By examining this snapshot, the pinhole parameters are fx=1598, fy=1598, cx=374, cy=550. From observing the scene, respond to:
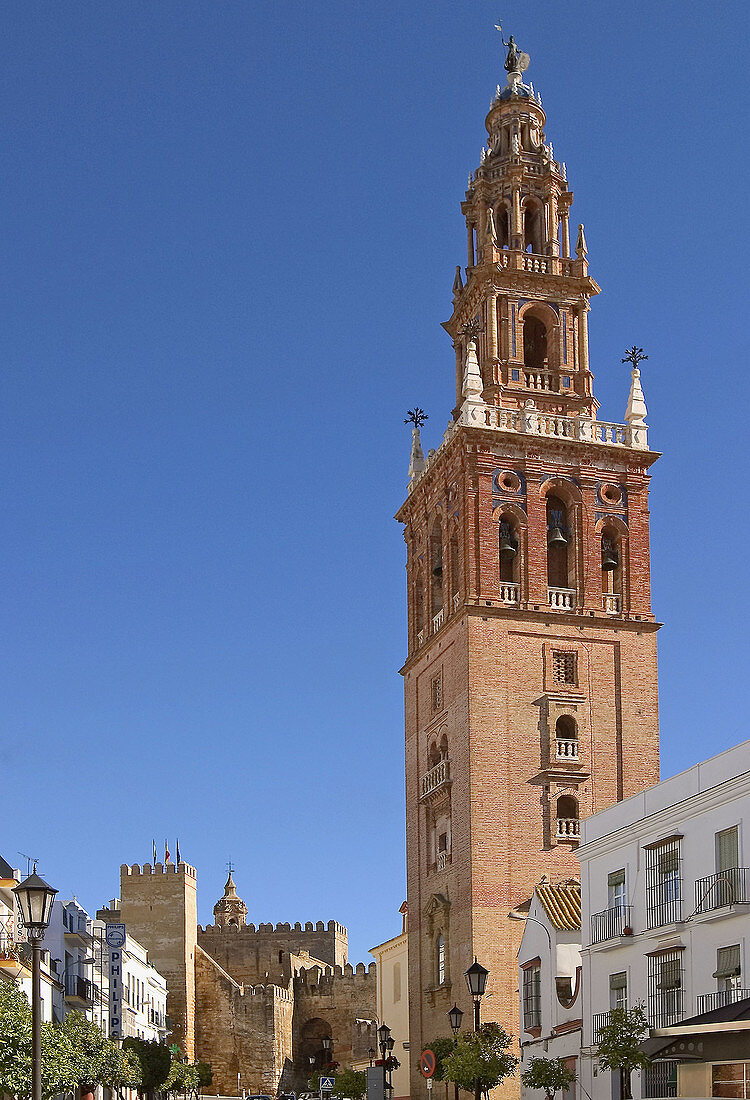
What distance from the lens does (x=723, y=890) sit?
30.2 metres

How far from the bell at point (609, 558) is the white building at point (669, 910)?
18.9m

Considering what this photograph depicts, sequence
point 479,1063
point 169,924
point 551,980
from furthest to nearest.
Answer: point 169,924
point 551,980
point 479,1063

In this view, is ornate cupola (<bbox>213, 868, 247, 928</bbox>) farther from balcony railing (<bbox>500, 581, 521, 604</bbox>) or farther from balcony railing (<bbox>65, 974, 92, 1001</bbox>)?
balcony railing (<bbox>500, 581, 521, 604</bbox>)

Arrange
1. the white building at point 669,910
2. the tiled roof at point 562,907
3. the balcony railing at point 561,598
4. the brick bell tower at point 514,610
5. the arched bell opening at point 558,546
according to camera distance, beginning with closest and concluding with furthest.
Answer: the white building at point 669,910 < the tiled roof at point 562,907 < the brick bell tower at point 514,610 < the balcony railing at point 561,598 < the arched bell opening at point 558,546

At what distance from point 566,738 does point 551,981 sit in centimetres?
1335

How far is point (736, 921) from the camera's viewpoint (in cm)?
2983

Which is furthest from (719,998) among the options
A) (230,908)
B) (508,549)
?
(230,908)

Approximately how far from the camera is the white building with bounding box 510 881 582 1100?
127ft

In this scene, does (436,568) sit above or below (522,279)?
below

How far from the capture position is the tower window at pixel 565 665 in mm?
53500

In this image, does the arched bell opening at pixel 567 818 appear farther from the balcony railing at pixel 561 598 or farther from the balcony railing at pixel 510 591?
the balcony railing at pixel 510 591

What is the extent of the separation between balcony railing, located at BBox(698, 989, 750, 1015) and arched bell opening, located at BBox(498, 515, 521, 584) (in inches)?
998

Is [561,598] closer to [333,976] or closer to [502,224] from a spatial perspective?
[502,224]

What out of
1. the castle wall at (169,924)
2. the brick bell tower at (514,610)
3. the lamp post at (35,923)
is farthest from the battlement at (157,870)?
the lamp post at (35,923)
